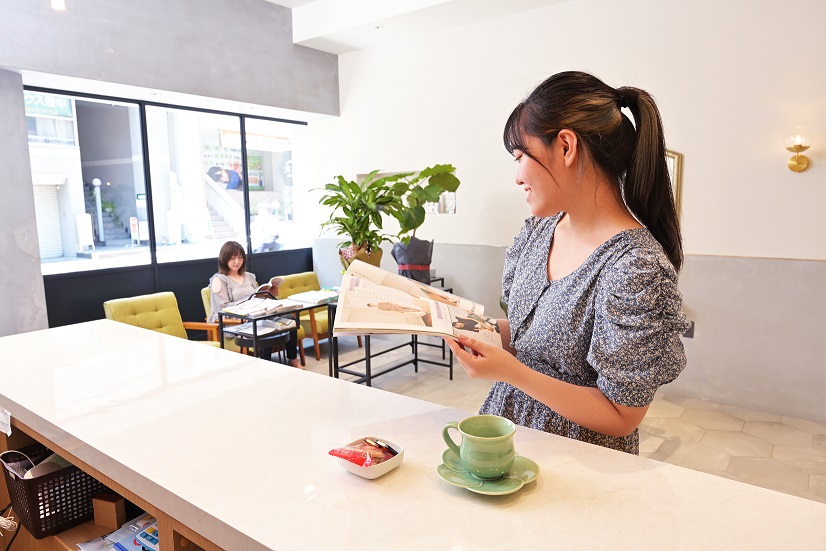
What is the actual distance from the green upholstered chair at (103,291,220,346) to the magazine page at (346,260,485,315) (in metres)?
3.28

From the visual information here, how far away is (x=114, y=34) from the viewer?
13.3 ft

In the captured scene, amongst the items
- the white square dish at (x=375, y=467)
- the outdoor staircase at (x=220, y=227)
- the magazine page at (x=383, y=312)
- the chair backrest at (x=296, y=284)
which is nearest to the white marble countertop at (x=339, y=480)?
the white square dish at (x=375, y=467)

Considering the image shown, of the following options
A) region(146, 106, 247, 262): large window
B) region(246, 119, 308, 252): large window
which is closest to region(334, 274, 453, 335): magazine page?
region(146, 106, 247, 262): large window

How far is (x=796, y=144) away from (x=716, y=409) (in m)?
1.86

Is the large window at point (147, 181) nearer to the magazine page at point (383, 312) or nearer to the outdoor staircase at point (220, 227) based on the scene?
the outdoor staircase at point (220, 227)

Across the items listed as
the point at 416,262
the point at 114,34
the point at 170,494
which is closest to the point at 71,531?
the point at 170,494

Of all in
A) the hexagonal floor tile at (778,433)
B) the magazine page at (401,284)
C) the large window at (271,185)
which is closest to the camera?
the magazine page at (401,284)

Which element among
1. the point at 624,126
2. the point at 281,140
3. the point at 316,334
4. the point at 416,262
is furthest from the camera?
the point at 281,140

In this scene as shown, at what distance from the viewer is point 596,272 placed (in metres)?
1.13

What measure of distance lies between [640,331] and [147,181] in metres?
4.89

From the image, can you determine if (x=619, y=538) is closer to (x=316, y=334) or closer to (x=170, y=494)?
(x=170, y=494)

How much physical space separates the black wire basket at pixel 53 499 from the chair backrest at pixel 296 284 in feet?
12.9

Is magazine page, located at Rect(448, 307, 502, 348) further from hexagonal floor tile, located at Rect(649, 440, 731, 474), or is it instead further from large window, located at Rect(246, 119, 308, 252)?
large window, located at Rect(246, 119, 308, 252)

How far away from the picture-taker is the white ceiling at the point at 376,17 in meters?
4.46
